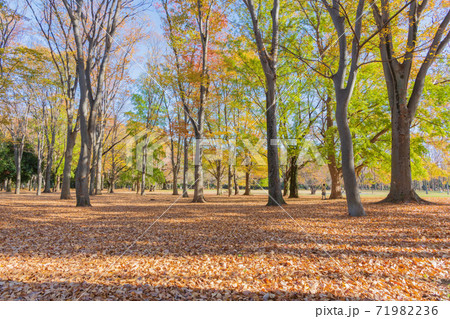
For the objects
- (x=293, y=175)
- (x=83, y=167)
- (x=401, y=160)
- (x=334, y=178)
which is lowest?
(x=334, y=178)

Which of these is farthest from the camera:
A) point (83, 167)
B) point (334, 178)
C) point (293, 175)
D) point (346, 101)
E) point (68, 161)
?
point (293, 175)

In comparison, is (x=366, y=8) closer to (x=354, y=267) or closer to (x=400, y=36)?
(x=400, y=36)

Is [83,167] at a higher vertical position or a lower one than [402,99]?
lower

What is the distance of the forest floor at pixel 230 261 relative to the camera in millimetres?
3021

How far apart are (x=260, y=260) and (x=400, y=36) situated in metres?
14.4

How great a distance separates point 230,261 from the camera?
162 inches

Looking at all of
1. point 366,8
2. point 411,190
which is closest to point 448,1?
point 366,8

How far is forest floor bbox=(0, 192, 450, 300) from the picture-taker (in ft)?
9.91

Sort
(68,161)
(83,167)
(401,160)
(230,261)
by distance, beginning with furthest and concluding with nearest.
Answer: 1. (68,161)
2. (83,167)
3. (401,160)
4. (230,261)

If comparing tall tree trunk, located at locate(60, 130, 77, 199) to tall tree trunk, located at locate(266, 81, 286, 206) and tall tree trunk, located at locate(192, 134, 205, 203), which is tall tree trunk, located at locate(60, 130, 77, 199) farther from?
tall tree trunk, located at locate(266, 81, 286, 206)

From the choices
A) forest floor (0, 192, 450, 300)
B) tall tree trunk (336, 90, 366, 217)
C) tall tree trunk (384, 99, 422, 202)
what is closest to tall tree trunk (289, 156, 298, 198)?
tall tree trunk (384, 99, 422, 202)

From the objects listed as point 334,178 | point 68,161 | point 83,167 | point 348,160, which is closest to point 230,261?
point 348,160

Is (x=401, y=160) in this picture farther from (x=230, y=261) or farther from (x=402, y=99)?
(x=230, y=261)

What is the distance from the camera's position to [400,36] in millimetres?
12562
